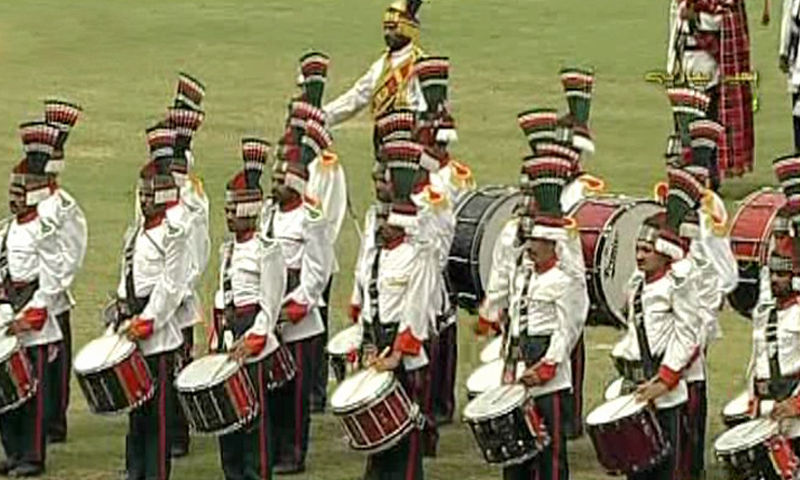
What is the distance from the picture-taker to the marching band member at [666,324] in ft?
35.1

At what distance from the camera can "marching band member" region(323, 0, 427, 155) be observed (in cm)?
1486

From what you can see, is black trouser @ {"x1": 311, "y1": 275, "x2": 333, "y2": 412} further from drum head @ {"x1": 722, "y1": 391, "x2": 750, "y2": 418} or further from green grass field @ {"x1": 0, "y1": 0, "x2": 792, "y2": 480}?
drum head @ {"x1": 722, "y1": 391, "x2": 750, "y2": 418}

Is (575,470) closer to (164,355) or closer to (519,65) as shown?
(164,355)

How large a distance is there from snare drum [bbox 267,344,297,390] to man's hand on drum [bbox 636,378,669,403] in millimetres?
2012

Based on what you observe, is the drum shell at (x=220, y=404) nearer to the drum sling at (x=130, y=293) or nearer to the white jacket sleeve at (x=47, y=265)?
the drum sling at (x=130, y=293)

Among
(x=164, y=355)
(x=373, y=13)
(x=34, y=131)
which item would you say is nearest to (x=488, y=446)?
(x=164, y=355)

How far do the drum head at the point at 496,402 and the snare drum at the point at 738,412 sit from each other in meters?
0.84

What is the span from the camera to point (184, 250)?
1175 cm

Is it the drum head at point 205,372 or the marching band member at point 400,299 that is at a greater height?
the marching band member at point 400,299

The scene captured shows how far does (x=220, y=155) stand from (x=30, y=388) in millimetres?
8023

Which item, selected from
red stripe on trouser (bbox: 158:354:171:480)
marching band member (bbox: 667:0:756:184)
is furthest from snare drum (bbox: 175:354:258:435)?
marching band member (bbox: 667:0:756:184)

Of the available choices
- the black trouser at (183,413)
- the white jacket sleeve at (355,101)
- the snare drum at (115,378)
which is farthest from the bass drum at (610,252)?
the white jacket sleeve at (355,101)

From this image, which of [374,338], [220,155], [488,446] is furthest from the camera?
[220,155]

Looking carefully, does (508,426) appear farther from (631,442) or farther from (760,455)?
(760,455)
